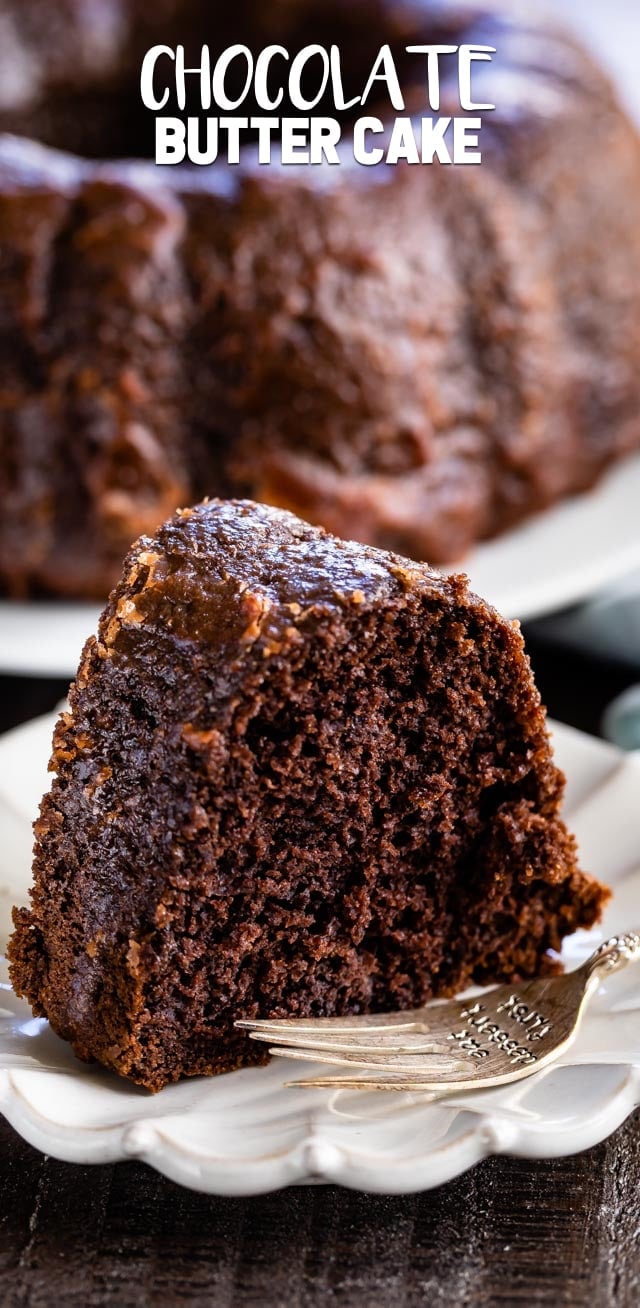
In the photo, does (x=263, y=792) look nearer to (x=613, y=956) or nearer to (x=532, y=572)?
(x=613, y=956)

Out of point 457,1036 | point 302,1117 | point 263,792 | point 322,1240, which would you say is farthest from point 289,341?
point 322,1240

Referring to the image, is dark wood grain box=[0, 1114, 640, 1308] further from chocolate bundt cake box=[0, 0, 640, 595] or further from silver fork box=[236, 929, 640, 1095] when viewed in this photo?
chocolate bundt cake box=[0, 0, 640, 595]

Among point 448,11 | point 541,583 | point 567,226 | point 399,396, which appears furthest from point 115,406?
point 448,11

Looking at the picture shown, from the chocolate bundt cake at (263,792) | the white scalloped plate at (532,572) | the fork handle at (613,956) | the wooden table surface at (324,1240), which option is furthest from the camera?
the white scalloped plate at (532,572)

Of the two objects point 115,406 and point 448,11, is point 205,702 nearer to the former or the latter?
point 115,406

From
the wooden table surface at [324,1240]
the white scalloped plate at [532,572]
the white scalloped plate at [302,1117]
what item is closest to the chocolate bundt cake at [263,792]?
the white scalloped plate at [302,1117]

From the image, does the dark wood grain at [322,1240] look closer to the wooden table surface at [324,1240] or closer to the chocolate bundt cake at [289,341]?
the wooden table surface at [324,1240]

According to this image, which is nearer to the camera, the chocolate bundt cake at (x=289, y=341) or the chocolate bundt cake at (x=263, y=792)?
the chocolate bundt cake at (x=263, y=792)
